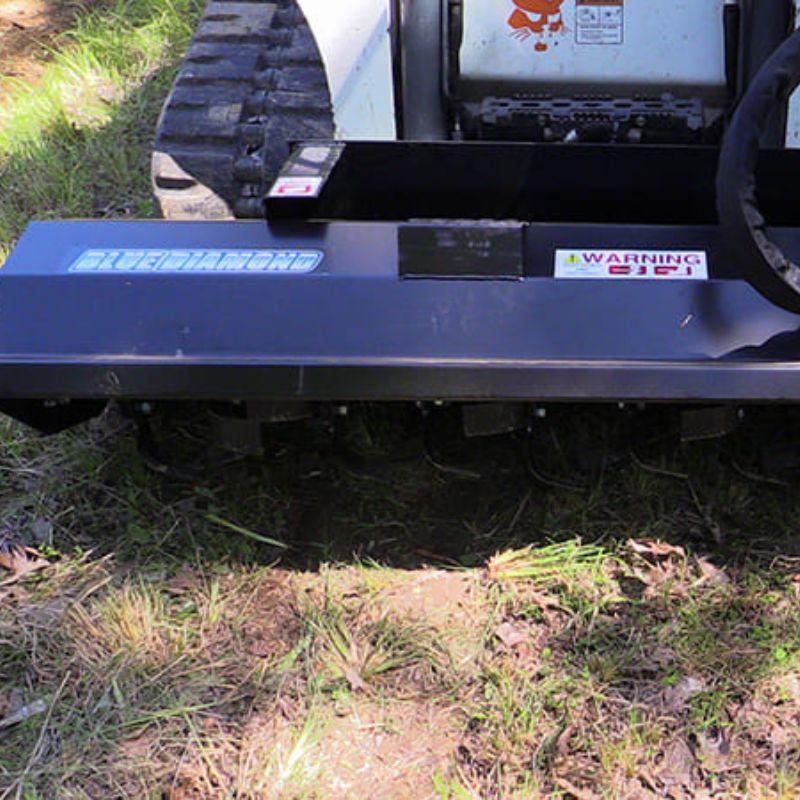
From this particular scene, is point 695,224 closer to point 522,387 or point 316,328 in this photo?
point 522,387

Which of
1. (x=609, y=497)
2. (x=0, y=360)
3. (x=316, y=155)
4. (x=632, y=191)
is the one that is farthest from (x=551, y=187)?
(x=0, y=360)

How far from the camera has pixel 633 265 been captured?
2107 mm

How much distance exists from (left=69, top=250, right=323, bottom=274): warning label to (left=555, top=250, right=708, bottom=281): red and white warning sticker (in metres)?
0.42

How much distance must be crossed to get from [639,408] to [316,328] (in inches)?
22.4

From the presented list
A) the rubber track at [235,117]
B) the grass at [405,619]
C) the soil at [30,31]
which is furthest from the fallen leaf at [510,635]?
the soil at [30,31]

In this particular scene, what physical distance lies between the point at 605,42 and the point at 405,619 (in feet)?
3.98

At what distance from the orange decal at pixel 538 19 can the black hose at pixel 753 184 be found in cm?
79

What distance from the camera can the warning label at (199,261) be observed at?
214cm

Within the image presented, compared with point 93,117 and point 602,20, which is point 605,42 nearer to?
point 602,20

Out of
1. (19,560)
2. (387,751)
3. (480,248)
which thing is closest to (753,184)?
(480,248)

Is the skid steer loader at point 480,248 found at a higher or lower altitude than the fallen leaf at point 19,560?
higher

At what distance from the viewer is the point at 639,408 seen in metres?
2.19

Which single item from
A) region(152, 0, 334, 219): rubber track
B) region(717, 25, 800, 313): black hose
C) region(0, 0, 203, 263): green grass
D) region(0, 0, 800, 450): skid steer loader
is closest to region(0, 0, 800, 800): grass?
region(0, 0, 800, 450): skid steer loader

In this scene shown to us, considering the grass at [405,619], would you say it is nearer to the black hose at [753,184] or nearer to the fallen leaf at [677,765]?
the fallen leaf at [677,765]
